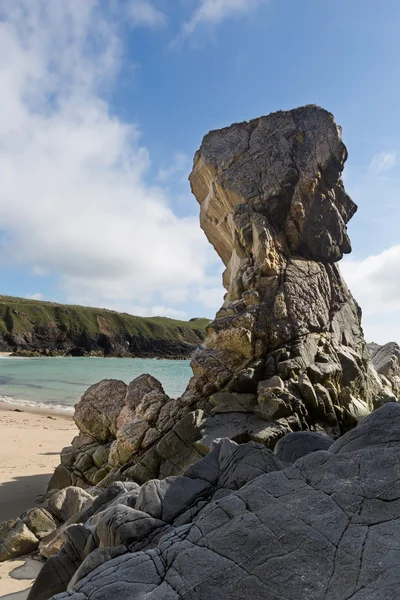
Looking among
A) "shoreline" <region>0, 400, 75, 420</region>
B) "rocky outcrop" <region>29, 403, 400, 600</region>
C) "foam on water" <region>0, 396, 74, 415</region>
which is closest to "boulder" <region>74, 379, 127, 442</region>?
"rocky outcrop" <region>29, 403, 400, 600</region>

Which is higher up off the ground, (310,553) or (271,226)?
(271,226)

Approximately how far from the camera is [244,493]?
6.11 metres

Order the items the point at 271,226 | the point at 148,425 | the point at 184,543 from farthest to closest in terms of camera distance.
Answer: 1. the point at 271,226
2. the point at 148,425
3. the point at 184,543

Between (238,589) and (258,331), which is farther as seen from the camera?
(258,331)

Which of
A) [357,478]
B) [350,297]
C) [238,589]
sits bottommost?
[238,589]

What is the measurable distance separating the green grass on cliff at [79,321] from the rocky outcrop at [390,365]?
13084 cm

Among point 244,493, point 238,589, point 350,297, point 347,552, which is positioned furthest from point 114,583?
Result: point 350,297

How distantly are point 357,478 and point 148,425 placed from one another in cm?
1015

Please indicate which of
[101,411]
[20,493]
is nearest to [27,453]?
[20,493]

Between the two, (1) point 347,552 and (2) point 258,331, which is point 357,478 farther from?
(2) point 258,331

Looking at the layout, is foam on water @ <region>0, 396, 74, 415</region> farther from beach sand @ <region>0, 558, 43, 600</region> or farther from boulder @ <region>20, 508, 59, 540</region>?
beach sand @ <region>0, 558, 43, 600</region>

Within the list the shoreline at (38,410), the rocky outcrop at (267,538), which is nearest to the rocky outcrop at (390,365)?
the rocky outcrop at (267,538)

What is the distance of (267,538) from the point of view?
5098mm

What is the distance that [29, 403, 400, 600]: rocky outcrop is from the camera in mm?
4547
